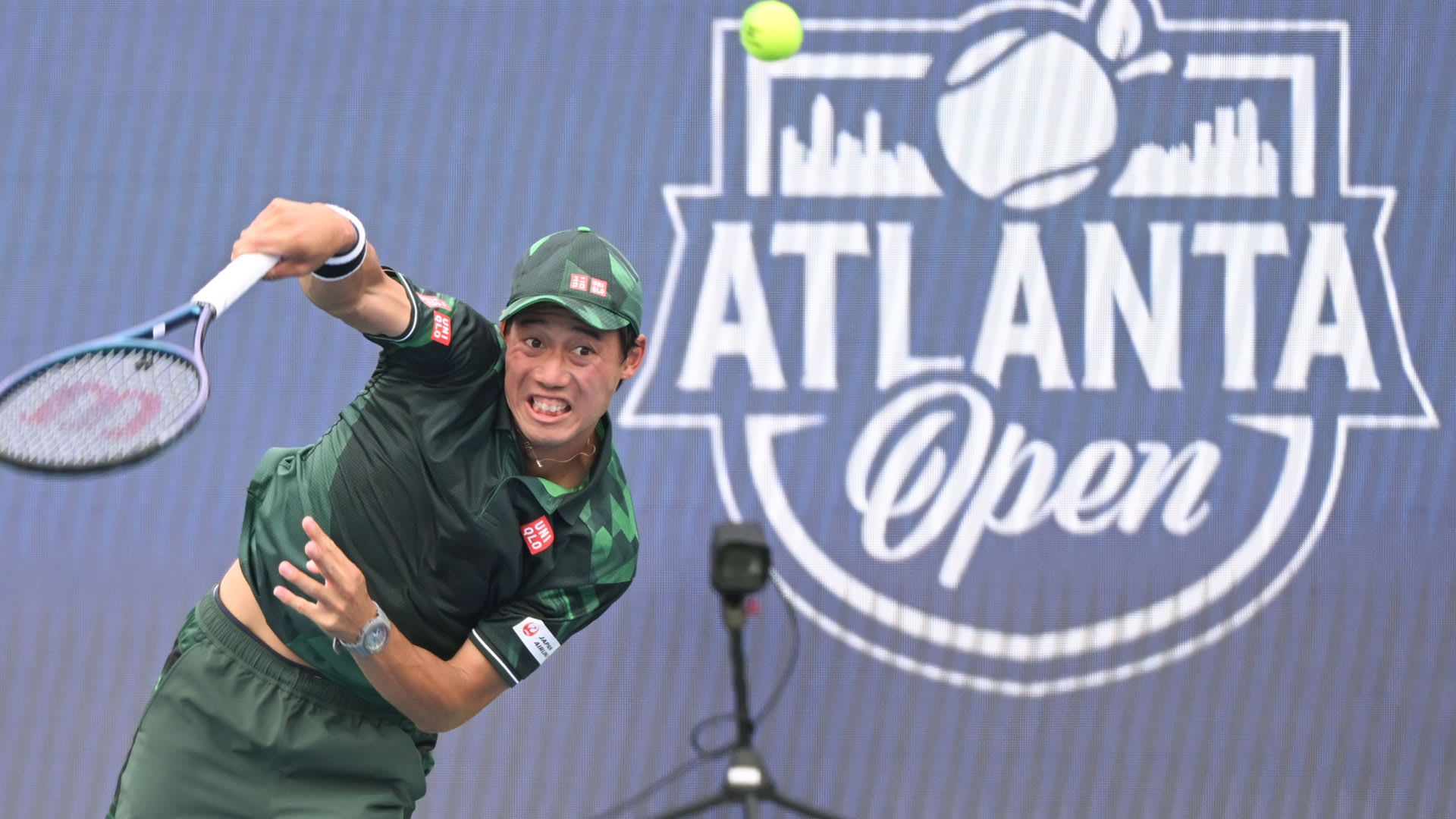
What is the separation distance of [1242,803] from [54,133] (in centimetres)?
346

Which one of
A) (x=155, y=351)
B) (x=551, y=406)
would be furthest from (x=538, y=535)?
(x=155, y=351)

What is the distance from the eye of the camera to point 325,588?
231 cm

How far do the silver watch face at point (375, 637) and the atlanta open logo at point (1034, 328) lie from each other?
1833mm

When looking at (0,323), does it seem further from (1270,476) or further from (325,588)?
(1270,476)

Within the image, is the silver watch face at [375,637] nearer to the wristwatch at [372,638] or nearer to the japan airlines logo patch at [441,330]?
A: the wristwatch at [372,638]

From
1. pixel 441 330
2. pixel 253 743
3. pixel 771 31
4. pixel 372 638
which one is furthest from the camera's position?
pixel 771 31

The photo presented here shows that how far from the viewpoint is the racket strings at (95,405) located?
227 centimetres

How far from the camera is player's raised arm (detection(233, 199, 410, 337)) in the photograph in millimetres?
2191

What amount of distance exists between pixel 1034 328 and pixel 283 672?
2210 millimetres

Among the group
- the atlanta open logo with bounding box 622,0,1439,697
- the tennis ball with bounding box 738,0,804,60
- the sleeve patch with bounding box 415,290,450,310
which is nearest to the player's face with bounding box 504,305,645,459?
the sleeve patch with bounding box 415,290,450,310

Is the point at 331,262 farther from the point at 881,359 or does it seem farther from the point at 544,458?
the point at 881,359

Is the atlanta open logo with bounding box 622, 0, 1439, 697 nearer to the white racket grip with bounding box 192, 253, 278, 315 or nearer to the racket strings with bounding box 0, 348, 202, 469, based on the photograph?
the racket strings with bounding box 0, 348, 202, 469

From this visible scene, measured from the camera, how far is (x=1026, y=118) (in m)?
4.27

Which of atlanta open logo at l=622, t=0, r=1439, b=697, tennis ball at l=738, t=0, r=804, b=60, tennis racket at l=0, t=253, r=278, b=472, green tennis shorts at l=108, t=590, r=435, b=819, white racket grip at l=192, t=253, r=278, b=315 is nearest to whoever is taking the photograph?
white racket grip at l=192, t=253, r=278, b=315
